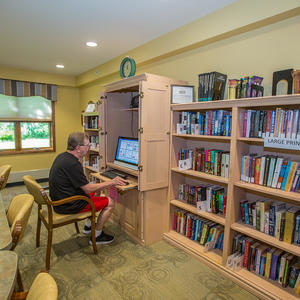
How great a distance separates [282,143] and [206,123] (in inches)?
30.2

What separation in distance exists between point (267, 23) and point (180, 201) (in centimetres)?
202

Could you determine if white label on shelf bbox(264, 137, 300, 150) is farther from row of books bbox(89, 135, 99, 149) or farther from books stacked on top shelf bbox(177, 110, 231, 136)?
row of books bbox(89, 135, 99, 149)

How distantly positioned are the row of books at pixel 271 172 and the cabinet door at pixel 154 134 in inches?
35.2

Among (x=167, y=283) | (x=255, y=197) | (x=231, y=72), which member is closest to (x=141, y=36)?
(x=231, y=72)

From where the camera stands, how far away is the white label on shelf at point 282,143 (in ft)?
5.43

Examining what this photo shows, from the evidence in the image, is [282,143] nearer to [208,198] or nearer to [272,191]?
[272,191]

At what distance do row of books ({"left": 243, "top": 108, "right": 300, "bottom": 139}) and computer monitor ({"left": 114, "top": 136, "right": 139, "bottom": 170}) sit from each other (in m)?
1.29

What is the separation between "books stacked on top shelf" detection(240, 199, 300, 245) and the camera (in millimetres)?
1770

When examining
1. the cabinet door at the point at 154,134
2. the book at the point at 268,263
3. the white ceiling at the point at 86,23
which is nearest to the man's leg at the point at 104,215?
the cabinet door at the point at 154,134

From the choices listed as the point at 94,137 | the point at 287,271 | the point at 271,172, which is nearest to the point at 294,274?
the point at 287,271

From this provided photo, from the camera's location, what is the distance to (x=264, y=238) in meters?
1.86

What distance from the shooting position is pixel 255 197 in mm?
2203

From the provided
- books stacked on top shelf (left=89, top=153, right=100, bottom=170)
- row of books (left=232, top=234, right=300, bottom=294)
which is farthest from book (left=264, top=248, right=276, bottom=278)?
books stacked on top shelf (left=89, top=153, right=100, bottom=170)

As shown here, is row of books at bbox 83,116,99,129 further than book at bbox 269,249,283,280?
Yes
